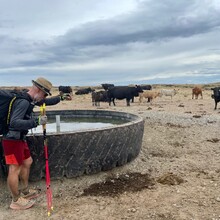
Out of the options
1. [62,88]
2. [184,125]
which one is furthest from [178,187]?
[62,88]

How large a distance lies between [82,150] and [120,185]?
979 mm

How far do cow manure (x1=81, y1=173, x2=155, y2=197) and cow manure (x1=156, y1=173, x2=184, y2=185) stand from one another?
164mm

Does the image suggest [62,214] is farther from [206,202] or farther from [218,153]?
[218,153]

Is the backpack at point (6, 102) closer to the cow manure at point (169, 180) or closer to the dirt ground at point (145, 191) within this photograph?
the dirt ground at point (145, 191)

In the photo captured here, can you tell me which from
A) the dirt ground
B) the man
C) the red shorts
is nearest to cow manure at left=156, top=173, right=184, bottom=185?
the dirt ground

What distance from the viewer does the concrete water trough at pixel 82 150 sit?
20.8 feet

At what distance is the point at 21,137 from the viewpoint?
5.41 meters

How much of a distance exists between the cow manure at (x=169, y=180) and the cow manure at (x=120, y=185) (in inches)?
6.5

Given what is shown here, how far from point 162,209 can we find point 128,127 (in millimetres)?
2276

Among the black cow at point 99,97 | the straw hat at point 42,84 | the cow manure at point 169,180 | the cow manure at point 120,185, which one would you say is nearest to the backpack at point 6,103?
the straw hat at point 42,84

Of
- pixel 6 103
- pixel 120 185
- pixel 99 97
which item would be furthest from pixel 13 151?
pixel 99 97

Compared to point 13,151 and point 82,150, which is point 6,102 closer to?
point 13,151

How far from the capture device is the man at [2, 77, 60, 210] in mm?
5172

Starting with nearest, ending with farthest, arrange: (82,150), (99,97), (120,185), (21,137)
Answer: (21,137) → (120,185) → (82,150) → (99,97)
